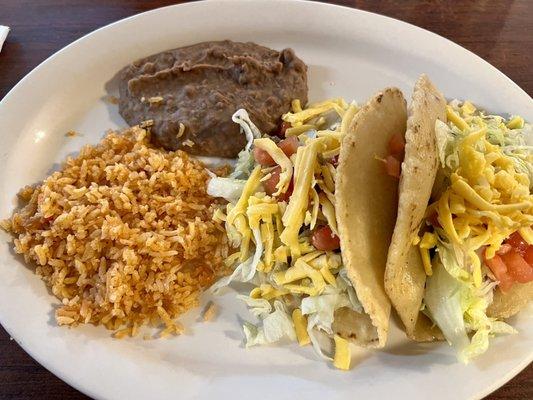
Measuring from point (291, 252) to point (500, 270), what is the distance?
2.36 feet

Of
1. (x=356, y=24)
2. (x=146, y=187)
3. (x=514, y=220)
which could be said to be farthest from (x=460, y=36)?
(x=146, y=187)

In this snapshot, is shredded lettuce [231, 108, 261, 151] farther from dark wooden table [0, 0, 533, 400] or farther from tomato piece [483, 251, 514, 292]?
dark wooden table [0, 0, 533, 400]

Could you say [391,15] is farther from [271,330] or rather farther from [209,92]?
[271,330]

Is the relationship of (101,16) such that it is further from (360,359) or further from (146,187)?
(360,359)

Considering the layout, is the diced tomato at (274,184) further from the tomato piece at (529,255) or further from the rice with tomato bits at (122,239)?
the tomato piece at (529,255)

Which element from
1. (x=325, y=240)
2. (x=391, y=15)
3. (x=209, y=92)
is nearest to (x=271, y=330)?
(x=325, y=240)

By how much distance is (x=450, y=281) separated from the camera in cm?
184

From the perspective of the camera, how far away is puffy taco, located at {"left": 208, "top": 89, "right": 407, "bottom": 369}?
1.74 metres

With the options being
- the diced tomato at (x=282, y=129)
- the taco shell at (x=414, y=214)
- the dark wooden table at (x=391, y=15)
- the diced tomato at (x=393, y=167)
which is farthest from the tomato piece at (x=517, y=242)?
the dark wooden table at (x=391, y=15)

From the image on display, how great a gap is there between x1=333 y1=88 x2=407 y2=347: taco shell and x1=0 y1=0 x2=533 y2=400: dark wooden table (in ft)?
4.29

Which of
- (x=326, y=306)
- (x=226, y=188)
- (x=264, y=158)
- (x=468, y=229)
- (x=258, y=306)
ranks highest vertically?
(x=468, y=229)

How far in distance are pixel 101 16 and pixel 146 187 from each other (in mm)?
1446

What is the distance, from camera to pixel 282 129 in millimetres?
2377

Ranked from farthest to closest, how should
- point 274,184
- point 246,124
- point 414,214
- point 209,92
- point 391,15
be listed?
point 391,15 < point 209,92 < point 246,124 < point 274,184 < point 414,214
